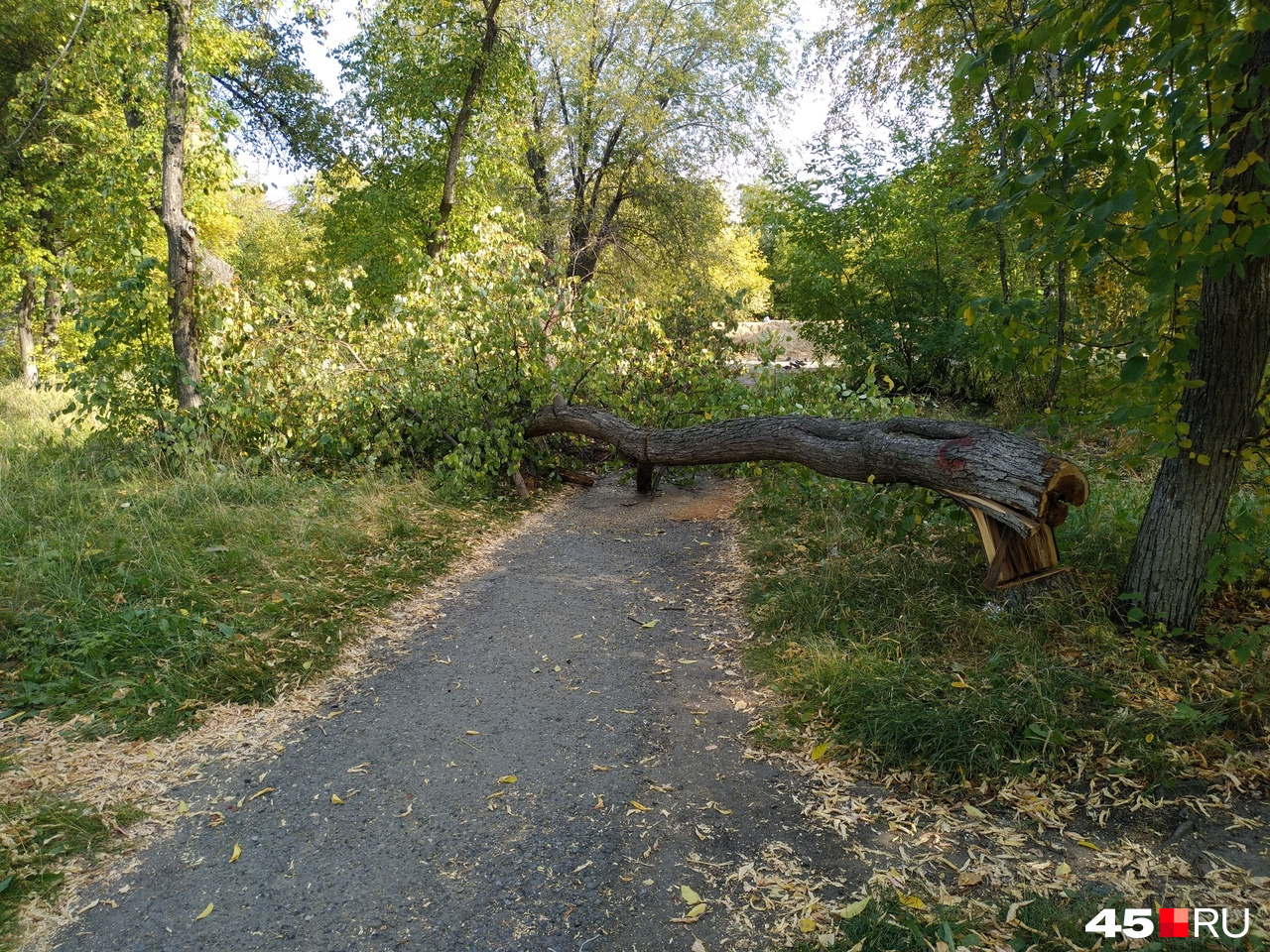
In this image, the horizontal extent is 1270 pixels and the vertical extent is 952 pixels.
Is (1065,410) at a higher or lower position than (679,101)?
lower

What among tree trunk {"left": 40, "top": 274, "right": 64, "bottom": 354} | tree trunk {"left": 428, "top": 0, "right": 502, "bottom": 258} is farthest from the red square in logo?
tree trunk {"left": 40, "top": 274, "right": 64, "bottom": 354}

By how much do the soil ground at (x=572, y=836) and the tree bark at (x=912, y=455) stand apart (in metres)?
1.34

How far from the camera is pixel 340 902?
2670 millimetres

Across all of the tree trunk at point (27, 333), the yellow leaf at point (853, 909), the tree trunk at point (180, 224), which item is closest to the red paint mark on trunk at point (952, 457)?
the yellow leaf at point (853, 909)

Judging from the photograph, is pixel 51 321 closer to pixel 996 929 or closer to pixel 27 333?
pixel 27 333

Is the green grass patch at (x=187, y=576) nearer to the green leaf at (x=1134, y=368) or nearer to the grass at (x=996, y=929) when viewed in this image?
the grass at (x=996, y=929)

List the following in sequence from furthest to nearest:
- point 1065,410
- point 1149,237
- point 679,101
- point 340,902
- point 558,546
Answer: point 679,101 → point 558,546 → point 1065,410 → point 1149,237 → point 340,902

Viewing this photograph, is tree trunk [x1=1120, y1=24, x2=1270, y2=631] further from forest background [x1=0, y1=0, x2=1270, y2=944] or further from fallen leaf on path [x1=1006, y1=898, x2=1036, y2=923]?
fallen leaf on path [x1=1006, y1=898, x2=1036, y2=923]

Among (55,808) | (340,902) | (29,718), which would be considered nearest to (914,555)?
Answer: (340,902)

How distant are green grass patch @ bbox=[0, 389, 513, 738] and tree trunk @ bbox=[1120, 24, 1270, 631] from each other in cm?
435

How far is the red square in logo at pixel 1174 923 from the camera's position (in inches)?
90.1

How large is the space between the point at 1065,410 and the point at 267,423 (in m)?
6.83

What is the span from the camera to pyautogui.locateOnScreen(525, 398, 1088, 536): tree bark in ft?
12.0

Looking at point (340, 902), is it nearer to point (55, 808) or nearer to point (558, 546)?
point (55, 808)
